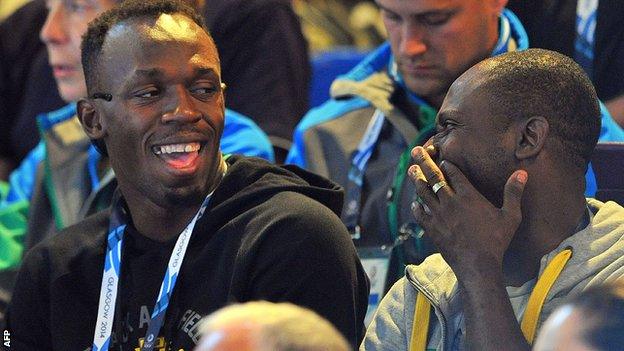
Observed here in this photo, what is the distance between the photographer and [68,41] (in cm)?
507

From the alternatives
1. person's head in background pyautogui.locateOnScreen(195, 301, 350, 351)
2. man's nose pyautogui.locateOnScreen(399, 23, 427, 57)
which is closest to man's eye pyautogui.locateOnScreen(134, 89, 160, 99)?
man's nose pyautogui.locateOnScreen(399, 23, 427, 57)

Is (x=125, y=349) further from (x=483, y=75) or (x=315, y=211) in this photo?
(x=483, y=75)

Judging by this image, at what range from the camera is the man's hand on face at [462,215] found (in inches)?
114

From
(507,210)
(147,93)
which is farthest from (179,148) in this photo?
(507,210)

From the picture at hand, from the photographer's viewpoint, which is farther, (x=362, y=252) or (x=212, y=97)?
(x=362, y=252)

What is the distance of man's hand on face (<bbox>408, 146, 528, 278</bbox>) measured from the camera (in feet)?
9.53

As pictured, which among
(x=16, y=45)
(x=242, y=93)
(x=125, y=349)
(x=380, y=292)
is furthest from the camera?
(x=16, y=45)

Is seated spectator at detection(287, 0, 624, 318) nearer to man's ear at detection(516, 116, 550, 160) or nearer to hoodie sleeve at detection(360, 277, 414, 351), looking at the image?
hoodie sleeve at detection(360, 277, 414, 351)

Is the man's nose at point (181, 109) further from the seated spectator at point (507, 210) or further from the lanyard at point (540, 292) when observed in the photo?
the lanyard at point (540, 292)

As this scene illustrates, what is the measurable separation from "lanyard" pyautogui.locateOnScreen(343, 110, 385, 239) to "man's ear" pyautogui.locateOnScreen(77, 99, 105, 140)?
3.02 ft

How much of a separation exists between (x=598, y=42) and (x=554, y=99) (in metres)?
1.45

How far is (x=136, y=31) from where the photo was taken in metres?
3.39

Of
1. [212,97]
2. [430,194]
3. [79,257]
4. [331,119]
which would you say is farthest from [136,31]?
[331,119]

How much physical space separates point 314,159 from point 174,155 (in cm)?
107
